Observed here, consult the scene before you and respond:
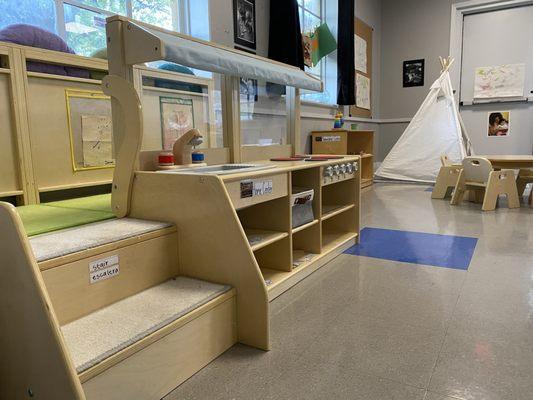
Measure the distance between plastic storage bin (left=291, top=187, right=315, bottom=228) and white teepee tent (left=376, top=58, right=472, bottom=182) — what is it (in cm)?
404

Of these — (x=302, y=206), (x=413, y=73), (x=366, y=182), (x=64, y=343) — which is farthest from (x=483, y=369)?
(x=413, y=73)

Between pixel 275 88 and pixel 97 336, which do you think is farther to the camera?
pixel 275 88

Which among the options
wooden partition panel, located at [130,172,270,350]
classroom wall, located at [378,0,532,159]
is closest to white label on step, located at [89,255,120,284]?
wooden partition panel, located at [130,172,270,350]

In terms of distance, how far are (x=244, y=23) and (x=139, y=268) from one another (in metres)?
2.91

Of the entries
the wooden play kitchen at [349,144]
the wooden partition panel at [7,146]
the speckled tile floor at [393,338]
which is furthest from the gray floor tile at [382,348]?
the wooden play kitchen at [349,144]

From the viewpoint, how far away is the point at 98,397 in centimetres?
103

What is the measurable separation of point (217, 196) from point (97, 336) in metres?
0.58

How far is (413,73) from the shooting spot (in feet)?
22.3

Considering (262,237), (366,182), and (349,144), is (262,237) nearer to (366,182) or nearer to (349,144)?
(366,182)

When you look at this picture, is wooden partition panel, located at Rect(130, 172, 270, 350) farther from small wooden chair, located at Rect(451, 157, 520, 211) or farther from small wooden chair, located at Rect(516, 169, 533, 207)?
small wooden chair, located at Rect(516, 169, 533, 207)

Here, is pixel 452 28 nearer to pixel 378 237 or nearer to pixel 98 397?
pixel 378 237

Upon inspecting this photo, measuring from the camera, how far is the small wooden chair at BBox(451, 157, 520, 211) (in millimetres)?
3811

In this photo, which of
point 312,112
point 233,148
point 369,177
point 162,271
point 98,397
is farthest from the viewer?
point 369,177

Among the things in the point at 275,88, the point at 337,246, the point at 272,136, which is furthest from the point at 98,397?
the point at 275,88
